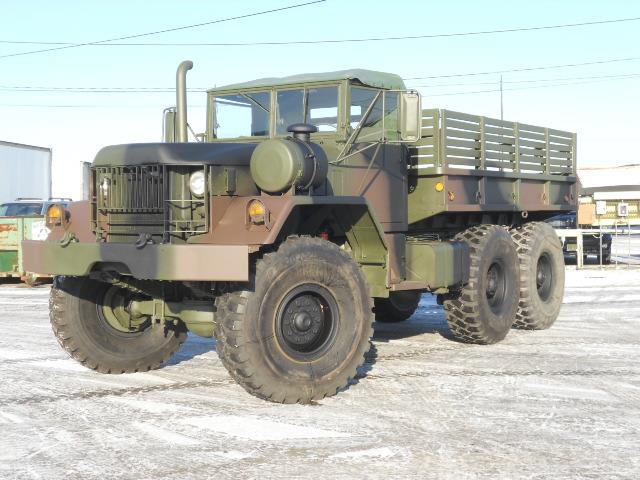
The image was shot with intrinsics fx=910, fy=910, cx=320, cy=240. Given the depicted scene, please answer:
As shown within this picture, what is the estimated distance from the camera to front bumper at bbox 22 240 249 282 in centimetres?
582

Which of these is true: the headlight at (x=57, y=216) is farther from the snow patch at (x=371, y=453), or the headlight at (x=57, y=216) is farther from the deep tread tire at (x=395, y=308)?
the deep tread tire at (x=395, y=308)

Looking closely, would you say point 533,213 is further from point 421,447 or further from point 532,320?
point 421,447

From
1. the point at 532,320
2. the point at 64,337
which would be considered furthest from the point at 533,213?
the point at 64,337

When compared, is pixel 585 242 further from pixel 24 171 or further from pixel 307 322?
pixel 307 322

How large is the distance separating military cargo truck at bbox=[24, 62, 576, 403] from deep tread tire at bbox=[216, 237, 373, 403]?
11 mm

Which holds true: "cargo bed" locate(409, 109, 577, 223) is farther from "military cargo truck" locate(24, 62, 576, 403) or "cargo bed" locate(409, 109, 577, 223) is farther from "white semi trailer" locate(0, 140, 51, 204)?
"white semi trailer" locate(0, 140, 51, 204)

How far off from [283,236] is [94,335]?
194cm

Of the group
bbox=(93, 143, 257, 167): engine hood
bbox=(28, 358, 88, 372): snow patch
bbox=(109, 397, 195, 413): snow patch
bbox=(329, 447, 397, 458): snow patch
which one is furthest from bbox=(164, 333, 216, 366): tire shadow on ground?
bbox=(329, 447, 397, 458): snow patch

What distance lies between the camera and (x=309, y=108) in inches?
304

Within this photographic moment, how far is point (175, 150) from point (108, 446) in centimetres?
224

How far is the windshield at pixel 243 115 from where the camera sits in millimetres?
7914

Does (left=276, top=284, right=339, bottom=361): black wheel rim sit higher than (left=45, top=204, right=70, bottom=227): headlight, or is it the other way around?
(left=45, top=204, right=70, bottom=227): headlight

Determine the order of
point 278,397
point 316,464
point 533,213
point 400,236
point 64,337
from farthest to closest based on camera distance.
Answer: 1. point 533,213
2. point 400,236
3. point 64,337
4. point 278,397
5. point 316,464

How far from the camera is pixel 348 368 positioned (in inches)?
260
